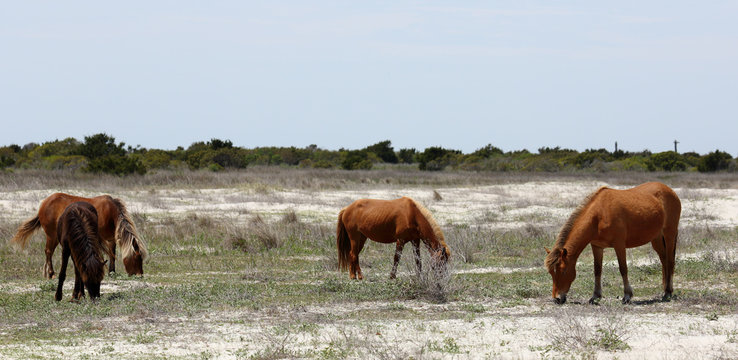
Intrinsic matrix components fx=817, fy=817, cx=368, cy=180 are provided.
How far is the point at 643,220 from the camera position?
1160 centimetres

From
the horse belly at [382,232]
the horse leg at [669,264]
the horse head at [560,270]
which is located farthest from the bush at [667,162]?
the horse head at [560,270]

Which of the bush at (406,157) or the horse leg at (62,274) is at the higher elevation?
the bush at (406,157)

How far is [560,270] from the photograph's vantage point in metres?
11.3

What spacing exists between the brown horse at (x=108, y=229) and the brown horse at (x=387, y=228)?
350 centimetres

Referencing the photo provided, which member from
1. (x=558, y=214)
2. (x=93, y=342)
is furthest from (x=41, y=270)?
(x=558, y=214)

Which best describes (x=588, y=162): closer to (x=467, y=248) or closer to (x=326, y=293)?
(x=467, y=248)

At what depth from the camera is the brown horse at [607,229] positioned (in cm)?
1134

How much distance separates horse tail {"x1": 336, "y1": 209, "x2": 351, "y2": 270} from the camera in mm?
14719

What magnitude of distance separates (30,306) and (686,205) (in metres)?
23.6

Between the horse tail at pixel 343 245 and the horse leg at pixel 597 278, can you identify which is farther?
the horse tail at pixel 343 245

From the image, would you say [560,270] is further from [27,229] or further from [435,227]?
[27,229]

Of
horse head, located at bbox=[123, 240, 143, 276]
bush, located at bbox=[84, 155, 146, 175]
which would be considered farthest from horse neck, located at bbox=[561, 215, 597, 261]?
bush, located at bbox=[84, 155, 146, 175]

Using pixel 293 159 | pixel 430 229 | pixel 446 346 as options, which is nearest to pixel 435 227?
pixel 430 229

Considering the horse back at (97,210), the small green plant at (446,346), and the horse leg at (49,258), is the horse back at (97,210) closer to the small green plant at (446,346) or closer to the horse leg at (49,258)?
the horse leg at (49,258)
